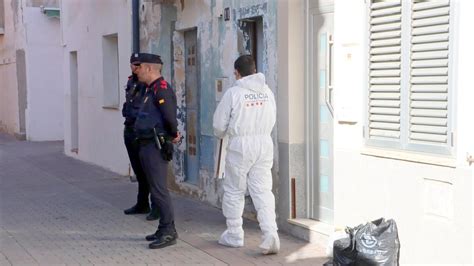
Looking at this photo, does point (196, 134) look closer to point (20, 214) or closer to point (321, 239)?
point (20, 214)

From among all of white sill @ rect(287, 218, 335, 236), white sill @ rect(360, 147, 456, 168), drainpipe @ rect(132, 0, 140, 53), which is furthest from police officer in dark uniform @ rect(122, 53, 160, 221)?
drainpipe @ rect(132, 0, 140, 53)

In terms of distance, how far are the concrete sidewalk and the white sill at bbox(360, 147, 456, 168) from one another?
3.73 ft

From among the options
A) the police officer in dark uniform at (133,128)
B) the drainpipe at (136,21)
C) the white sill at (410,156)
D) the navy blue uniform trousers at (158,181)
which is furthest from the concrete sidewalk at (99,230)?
the drainpipe at (136,21)

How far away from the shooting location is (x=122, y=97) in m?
12.5

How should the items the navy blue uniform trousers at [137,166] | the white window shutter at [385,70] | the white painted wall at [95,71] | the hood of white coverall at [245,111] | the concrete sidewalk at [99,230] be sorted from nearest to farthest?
the white window shutter at [385,70], the hood of white coverall at [245,111], the concrete sidewalk at [99,230], the navy blue uniform trousers at [137,166], the white painted wall at [95,71]

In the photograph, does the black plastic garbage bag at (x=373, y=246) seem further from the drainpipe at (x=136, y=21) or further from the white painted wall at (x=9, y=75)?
the white painted wall at (x=9, y=75)

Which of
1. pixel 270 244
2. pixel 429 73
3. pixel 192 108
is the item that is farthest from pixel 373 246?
pixel 192 108

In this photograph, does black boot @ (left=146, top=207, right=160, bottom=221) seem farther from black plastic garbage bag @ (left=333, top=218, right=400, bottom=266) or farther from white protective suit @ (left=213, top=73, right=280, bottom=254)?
black plastic garbage bag @ (left=333, top=218, right=400, bottom=266)

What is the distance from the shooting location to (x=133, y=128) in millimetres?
7770

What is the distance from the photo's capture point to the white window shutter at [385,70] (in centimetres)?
579

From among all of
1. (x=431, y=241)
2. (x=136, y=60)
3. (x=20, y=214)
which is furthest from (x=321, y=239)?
(x=20, y=214)

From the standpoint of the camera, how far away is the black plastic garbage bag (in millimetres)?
5117

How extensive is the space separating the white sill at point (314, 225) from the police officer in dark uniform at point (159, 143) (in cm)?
127

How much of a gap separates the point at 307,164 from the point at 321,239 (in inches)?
34.8
